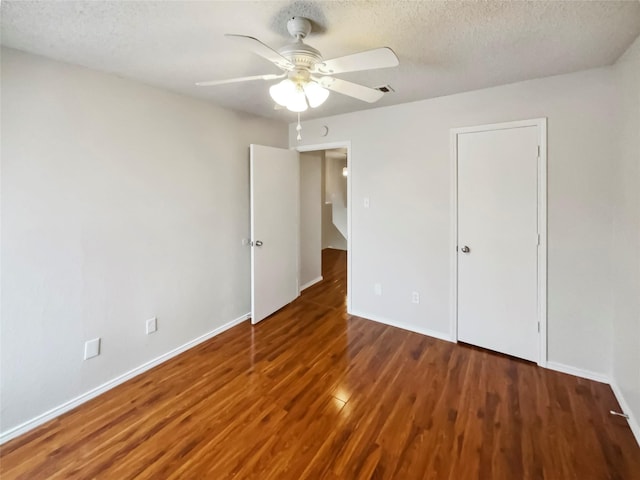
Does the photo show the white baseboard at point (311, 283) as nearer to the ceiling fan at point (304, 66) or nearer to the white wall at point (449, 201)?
the white wall at point (449, 201)

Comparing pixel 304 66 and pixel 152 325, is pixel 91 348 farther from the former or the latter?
pixel 304 66

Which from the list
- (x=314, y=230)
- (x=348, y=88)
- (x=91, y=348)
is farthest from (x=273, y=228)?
(x=348, y=88)

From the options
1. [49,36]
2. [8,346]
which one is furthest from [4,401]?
[49,36]

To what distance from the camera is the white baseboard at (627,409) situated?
1.79m

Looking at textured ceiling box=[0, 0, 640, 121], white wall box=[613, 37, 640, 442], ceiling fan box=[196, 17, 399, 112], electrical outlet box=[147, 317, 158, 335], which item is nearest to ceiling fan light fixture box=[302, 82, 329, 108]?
ceiling fan box=[196, 17, 399, 112]

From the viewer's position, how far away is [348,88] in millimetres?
1731

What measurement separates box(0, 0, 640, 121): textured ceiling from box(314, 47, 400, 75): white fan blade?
244 millimetres

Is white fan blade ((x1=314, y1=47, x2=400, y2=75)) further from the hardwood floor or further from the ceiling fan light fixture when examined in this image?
the hardwood floor

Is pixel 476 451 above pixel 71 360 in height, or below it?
below

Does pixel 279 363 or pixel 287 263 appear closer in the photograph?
pixel 279 363

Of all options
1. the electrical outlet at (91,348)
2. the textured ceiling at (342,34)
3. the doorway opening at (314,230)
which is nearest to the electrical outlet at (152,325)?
the electrical outlet at (91,348)

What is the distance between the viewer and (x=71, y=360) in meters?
2.10

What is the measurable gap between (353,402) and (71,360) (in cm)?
197

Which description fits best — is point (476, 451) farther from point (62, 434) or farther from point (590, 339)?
point (62, 434)
